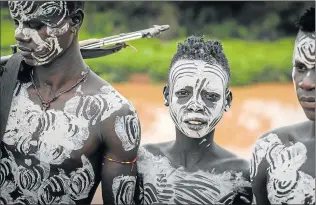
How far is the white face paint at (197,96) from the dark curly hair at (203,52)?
0.03 meters

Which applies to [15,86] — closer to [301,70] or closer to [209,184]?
[209,184]

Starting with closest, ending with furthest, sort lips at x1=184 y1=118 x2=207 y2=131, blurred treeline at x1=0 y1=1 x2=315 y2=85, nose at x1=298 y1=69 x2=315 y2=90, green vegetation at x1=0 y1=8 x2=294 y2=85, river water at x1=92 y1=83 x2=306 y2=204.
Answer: nose at x1=298 y1=69 x2=315 y2=90 → lips at x1=184 y1=118 x2=207 y2=131 → river water at x1=92 y1=83 x2=306 y2=204 → green vegetation at x1=0 y1=8 x2=294 y2=85 → blurred treeline at x1=0 y1=1 x2=315 y2=85

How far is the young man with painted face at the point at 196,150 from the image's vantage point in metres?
4.59

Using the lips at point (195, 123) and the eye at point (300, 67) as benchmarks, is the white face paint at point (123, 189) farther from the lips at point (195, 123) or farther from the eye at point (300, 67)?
the eye at point (300, 67)

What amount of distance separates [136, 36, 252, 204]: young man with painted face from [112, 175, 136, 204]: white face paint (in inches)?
4.3

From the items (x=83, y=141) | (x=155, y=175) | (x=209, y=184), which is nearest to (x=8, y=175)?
(x=83, y=141)

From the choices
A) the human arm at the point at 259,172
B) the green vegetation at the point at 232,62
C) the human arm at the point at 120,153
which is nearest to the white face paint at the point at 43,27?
the human arm at the point at 120,153

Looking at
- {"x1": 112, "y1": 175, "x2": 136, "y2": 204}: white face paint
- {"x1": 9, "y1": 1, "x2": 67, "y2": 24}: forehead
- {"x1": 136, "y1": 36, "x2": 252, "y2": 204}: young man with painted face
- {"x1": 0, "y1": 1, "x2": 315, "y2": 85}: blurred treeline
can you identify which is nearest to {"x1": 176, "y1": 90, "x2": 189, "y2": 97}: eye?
{"x1": 136, "y1": 36, "x2": 252, "y2": 204}: young man with painted face

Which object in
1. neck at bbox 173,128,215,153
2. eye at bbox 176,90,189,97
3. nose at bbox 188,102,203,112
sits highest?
eye at bbox 176,90,189,97

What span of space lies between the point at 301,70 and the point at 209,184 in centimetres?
102

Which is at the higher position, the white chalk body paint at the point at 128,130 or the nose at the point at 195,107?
the nose at the point at 195,107

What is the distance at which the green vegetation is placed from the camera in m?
19.3

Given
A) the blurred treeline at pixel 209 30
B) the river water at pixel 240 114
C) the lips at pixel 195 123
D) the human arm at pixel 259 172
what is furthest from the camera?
the blurred treeline at pixel 209 30

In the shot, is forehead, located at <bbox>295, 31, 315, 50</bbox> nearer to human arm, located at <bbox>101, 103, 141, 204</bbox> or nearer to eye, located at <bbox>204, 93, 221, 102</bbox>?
eye, located at <bbox>204, 93, 221, 102</bbox>
